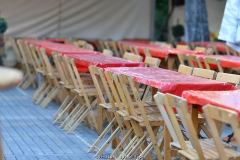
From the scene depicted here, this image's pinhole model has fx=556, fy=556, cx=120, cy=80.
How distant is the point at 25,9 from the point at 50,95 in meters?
5.58

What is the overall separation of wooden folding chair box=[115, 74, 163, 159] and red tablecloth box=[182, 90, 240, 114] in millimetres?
762

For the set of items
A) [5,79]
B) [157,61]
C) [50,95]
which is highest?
[5,79]

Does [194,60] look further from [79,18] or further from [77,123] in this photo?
[79,18]

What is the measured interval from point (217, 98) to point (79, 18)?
11.1 m

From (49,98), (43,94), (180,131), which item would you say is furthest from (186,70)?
(43,94)

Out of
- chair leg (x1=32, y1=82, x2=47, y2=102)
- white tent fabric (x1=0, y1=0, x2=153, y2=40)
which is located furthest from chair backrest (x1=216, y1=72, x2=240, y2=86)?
white tent fabric (x1=0, y1=0, x2=153, y2=40)

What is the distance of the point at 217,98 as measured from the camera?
4.54 m

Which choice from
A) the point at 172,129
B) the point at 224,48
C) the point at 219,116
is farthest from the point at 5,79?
the point at 224,48

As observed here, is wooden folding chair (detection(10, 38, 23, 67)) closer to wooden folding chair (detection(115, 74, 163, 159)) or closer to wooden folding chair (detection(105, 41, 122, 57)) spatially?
wooden folding chair (detection(105, 41, 122, 57))

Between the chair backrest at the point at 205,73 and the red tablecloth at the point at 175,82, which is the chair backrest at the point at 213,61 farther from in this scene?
the red tablecloth at the point at 175,82

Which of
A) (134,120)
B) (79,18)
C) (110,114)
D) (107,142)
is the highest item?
(134,120)

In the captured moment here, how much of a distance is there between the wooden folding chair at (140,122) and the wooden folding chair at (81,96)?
57.8 inches

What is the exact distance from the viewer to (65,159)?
6188 millimetres

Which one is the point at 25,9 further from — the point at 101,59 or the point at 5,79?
the point at 5,79
